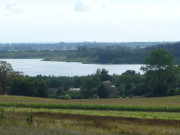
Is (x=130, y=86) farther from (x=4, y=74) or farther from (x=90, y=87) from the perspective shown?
(x=4, y=74)

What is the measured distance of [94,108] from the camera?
33.1 m

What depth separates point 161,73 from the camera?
6175 centimetres

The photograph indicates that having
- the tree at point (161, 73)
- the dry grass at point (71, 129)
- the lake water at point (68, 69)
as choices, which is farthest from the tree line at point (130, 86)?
the lake water at point (68, 69)

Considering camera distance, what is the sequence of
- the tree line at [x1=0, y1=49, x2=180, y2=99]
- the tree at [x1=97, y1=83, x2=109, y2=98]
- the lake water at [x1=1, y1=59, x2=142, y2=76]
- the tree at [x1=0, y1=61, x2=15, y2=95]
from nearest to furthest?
1. the tree line at [x1=0, y1=49, x2=180, y2=99]
2. the tree at [x1=0, y1=61, x2=15, y2=95]
3. the tree at [x1=97, y1=83, x2=109, y2=98]
4. the lake water at [x1=1, y1=59, x2=142, y2=76]

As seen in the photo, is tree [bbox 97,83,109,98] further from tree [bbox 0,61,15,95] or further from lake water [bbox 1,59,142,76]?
lake water [bbox 1,59,142,76]

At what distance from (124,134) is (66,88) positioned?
6570cm

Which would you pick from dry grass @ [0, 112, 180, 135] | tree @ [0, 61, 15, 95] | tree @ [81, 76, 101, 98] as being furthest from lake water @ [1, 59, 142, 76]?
dry grass @ [0, 112, 180, 135]

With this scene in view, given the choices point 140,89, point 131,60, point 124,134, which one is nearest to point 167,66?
point 140,89

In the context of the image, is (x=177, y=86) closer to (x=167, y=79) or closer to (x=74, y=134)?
(x=167, y=79)

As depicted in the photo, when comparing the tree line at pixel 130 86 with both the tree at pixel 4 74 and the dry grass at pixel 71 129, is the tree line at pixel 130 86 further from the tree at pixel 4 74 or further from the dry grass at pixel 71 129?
the dry grass at pixel 71 129

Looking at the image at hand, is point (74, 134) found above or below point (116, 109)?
above

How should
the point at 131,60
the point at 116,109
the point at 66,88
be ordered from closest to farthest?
the point at 116,109
the point at 66,88
the point at 131,60

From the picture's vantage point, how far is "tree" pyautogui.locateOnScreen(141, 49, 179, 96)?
59816 millimetres

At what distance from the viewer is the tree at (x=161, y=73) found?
5982cm
